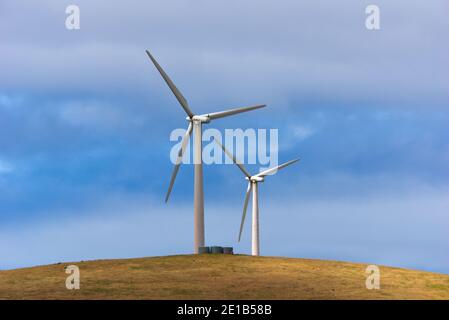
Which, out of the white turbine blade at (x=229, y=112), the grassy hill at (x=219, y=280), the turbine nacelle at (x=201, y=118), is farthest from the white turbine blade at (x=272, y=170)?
the grassy hill at (x=219, y=280)

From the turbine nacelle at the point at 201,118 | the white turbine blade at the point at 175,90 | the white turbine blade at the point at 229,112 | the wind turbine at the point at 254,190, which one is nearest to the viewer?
the white turbine blade at the point at 175,90

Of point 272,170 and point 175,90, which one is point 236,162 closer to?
point 272,170

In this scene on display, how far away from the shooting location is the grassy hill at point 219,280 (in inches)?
2685

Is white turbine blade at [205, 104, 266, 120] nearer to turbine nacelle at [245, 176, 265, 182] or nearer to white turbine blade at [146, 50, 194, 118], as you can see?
white turbine blade at [146, 50, 194, 118]

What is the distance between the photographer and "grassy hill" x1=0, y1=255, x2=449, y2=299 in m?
68.2

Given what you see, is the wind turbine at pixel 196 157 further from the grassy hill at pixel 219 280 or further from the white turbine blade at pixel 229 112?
the grassy hill at pixel 219 280

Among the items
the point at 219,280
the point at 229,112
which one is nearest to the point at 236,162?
the point at 229,112

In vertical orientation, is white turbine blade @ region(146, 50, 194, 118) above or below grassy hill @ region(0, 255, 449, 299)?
above

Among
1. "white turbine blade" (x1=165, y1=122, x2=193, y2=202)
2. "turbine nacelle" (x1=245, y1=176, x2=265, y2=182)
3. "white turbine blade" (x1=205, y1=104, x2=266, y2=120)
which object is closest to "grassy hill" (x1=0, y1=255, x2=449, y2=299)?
"white turbine blade" (x1=165, y1=122, x2=193, y2=202)

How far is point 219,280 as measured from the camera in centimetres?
7419

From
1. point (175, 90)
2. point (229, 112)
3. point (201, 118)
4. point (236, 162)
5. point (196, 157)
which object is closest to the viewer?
point (196, 157)

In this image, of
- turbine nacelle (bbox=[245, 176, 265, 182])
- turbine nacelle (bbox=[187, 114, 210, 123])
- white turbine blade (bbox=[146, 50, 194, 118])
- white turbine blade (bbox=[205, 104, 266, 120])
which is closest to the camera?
white turbine blade (bbox=[146, 50, 194, 118])

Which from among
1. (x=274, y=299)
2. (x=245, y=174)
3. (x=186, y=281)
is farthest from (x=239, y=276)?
(x=245, y=174)
